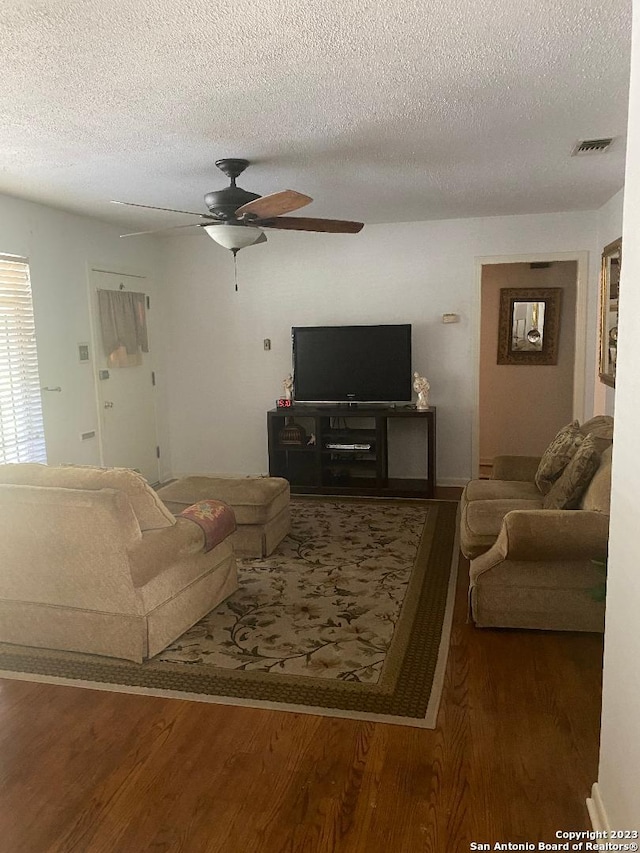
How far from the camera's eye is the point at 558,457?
3.87 meters

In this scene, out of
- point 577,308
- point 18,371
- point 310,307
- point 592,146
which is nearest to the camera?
point 592,146

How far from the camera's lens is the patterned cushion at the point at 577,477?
3.37m

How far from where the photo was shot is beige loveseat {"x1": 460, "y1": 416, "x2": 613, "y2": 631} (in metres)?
3.05

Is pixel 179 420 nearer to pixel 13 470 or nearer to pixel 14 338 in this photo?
pixel 14 338

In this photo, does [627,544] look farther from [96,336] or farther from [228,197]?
[96,336]

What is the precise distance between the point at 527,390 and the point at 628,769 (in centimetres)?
571

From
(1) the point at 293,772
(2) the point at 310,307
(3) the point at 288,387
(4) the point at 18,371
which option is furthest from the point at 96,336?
(1) the point at 293,772

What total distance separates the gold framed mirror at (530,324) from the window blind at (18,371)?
4.74 metres

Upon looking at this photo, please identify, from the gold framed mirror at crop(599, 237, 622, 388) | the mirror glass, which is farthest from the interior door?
the gold framed mirror at crop(599, 237, 622, 388)

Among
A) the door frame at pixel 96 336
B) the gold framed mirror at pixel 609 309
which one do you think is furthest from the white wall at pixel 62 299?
the gold framed mirror at pixel 609 309

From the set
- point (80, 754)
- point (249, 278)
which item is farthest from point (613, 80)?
point (249, 278)

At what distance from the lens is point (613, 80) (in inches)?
105

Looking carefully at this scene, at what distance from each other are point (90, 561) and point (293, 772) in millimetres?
1317

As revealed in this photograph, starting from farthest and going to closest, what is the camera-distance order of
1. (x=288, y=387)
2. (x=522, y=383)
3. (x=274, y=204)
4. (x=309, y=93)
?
1. (x=522, y=383)
2. (x=288, y=387)
3. (x=274, y=204)
4. (x=309, y=93)
